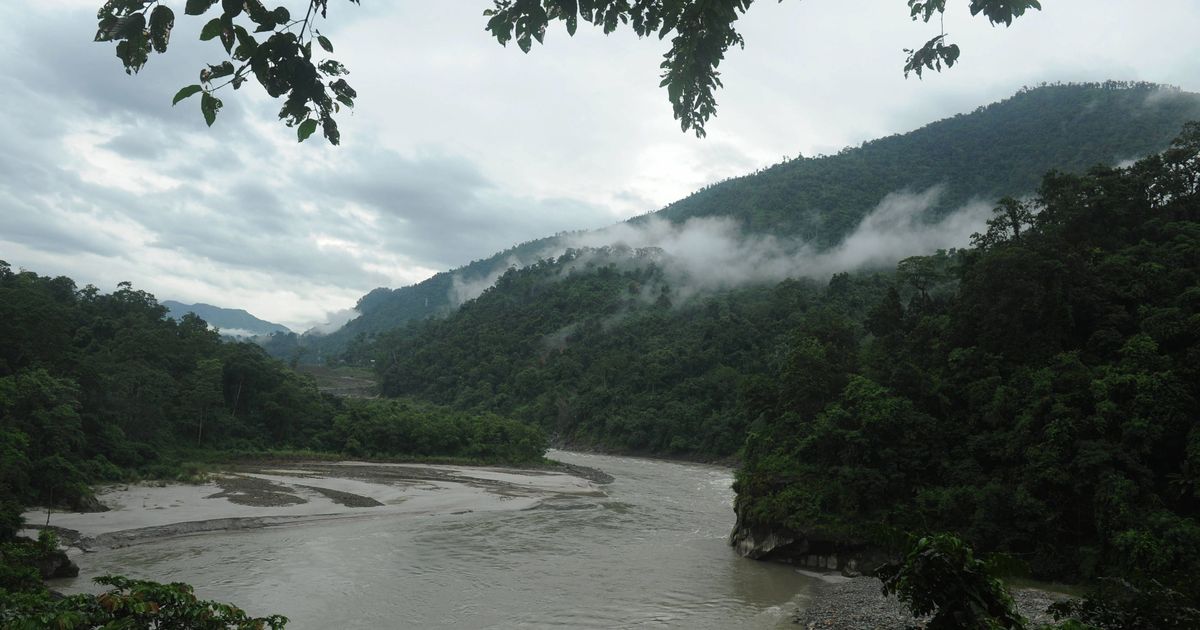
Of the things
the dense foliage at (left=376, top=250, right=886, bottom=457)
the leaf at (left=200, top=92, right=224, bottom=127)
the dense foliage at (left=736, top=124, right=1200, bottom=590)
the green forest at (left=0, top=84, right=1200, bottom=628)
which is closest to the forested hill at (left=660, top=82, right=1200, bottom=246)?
the dense foliage at (left=376, top=250, right=886, bottom=457)

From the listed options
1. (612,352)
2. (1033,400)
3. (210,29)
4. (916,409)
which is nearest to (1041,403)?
(1033,400)

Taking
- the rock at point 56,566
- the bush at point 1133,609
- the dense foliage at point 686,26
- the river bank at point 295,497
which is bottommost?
the river bank at point 295,497

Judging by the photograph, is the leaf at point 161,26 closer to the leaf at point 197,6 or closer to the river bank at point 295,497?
the leaf at point 197,6

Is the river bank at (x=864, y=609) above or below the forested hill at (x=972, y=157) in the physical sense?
below

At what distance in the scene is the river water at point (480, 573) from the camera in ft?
47.8

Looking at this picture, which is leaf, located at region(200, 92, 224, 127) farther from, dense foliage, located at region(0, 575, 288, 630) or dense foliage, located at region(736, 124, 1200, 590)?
dense foliage, located at region(736, 124, 1200, 590)

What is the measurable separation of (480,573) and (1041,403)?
15557 millimetres

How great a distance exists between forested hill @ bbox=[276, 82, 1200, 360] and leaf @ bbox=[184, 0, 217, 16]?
113310 millimetres

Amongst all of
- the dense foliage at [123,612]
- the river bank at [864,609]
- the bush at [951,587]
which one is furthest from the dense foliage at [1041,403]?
the dense foliage at [123,612]

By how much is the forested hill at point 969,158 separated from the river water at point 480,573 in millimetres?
99625

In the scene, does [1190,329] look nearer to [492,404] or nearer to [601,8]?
[601,8]

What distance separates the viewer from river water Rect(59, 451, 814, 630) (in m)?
14.6

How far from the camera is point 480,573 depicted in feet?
59.8

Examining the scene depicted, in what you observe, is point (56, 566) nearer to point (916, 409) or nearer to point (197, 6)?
point (197, 6)
